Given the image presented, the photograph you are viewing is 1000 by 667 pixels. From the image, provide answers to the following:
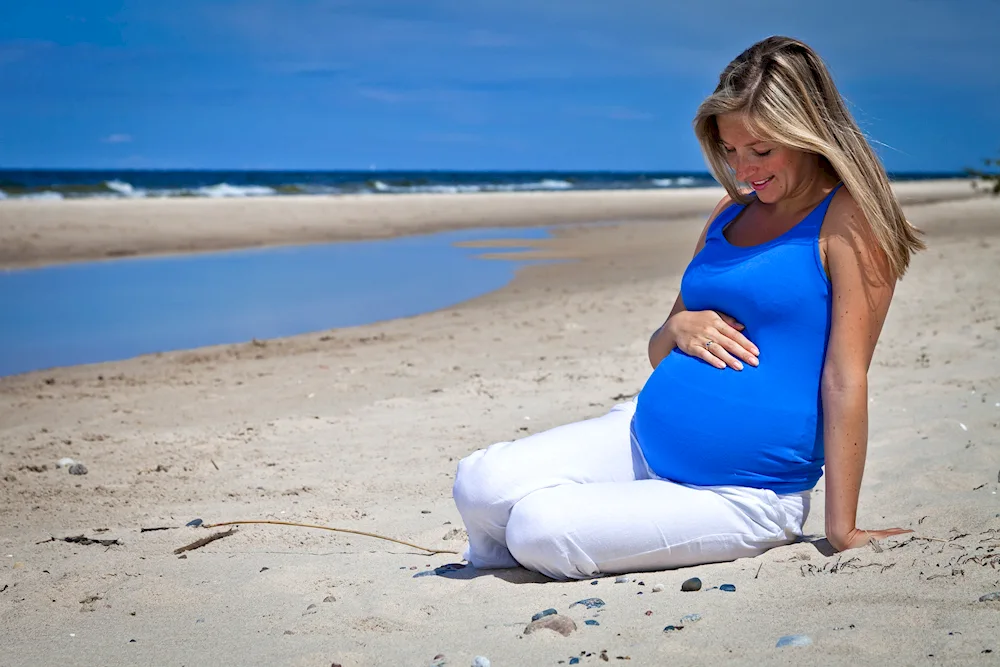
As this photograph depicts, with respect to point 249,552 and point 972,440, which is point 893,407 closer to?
point 972,440

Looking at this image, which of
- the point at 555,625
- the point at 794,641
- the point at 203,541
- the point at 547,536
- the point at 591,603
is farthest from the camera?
the point at 203,541

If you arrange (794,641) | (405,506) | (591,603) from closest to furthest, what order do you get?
(794,641)
(591,603)
(405,506)

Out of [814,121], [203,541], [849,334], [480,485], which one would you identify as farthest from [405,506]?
[814,121]

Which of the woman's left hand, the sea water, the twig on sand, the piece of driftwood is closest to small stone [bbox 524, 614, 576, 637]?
the woman's left hand

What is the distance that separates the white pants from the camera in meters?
2.52

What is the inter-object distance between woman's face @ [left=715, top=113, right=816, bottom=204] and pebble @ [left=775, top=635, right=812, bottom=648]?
117 centimetres

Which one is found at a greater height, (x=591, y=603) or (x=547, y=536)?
(x=547, y=536)

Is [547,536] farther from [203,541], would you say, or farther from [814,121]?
[203,541]

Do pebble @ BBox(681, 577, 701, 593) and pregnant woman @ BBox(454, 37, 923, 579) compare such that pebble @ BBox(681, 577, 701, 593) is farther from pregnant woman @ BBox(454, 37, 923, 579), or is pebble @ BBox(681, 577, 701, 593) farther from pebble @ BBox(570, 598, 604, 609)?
pebble @ BBox(570, 598, 604, 609)

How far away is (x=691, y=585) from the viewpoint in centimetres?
246

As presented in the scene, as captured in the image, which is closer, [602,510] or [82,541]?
[602,510]

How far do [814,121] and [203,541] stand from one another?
2432 mm

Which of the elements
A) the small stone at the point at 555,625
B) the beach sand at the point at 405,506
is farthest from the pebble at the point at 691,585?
the small stone at the point at 555,625

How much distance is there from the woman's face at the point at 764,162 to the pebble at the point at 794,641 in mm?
1167
